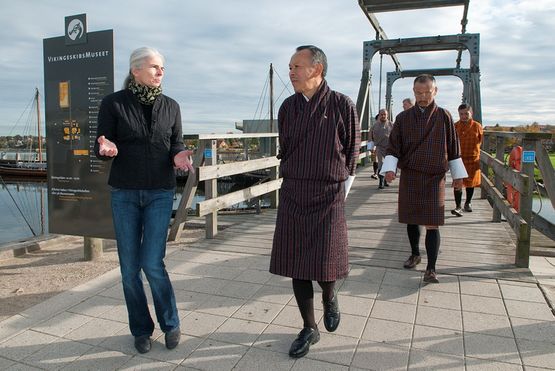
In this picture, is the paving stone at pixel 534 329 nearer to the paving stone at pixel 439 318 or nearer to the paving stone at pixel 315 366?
the paving stone at pixel 439 318

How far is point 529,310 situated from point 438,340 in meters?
0.90

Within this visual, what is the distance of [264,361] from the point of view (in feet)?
8.01

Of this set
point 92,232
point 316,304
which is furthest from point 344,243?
point 92,232

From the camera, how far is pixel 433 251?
368 cm

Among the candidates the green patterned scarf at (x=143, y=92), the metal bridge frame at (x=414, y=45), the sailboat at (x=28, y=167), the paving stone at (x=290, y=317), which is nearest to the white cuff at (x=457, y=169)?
the paving stone at (x=290, y=317)

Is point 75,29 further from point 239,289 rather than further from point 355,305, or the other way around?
point 355,305

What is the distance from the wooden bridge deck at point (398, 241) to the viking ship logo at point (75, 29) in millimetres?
2417

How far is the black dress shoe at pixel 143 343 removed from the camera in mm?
2559

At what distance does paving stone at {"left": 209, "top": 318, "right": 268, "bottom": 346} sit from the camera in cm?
270

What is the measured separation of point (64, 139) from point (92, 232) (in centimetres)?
93

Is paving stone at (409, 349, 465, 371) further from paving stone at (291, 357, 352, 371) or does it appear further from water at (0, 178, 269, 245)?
water at (0, 178, 269, 245)

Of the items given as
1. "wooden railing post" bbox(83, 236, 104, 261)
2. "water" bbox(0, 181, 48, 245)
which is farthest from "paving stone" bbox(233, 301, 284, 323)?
"water" bbox(0, 181, 48, 245)

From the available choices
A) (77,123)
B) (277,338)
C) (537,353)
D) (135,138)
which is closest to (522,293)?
(537,353)

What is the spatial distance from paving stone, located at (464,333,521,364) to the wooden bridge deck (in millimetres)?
1241
